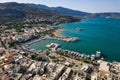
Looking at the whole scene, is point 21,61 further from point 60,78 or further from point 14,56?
point 60,78

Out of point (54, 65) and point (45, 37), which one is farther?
point (45, 37)

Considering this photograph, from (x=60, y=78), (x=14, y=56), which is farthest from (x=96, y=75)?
(x=14, y=56)

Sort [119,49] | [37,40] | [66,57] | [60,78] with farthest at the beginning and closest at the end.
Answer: [37,40] → [119,49] → [66,57] → [60,78]

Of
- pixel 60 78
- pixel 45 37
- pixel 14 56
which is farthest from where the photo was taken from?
pixel 45 37

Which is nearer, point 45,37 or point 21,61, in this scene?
point 21,61

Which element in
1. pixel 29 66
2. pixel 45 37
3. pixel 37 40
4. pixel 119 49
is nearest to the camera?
pixel 29 66

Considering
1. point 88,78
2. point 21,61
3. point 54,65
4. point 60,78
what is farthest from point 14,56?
point 88,78

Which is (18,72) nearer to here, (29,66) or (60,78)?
(29,66)

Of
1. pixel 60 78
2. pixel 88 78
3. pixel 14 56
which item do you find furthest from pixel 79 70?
pixel 14 56

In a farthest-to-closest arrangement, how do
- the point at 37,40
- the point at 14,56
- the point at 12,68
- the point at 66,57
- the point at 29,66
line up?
the point at 37,40 → the point at 66,57 → the point at 14,56 → the point at 29,66 → the point at 12,68
